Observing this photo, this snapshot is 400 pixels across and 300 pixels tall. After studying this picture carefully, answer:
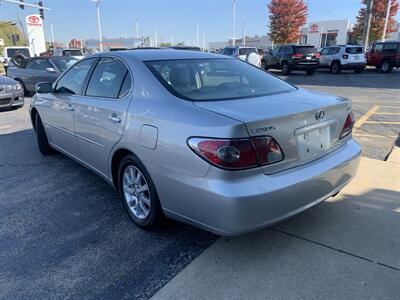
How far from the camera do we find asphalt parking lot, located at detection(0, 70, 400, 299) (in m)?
2.56

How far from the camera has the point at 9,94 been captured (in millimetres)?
9750

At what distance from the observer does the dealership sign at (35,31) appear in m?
31.7

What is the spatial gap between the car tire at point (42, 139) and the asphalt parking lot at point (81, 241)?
0.57 meters

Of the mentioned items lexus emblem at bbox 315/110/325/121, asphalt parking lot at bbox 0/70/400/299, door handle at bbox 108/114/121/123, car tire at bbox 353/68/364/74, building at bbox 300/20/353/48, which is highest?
building at bbox 300/20/353/48

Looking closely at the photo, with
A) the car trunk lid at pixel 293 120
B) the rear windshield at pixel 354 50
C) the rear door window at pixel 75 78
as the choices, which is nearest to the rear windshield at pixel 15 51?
the rear windshield at pixel 354 50

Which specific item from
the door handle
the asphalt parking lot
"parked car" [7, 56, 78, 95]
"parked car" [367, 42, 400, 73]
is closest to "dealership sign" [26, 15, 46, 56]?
"parked car" [7, 56, 78, 95]

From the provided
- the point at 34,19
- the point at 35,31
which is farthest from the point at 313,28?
the point at 35,31

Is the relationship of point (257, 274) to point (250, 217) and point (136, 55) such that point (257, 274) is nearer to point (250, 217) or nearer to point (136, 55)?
point (250, 217)

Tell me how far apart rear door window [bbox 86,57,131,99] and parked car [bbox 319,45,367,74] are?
20.1 m

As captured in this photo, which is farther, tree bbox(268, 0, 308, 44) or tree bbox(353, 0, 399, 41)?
tree bbox(268, 0, 308, 44)

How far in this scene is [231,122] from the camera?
7.65 ft

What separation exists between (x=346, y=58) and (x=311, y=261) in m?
20.7

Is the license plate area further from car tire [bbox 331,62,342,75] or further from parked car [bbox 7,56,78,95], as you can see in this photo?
car tire [bbox 331,62,342,75]

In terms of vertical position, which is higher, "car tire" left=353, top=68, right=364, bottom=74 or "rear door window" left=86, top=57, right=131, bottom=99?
"rear door window" left=86, top=57, right=131, bottom=99
